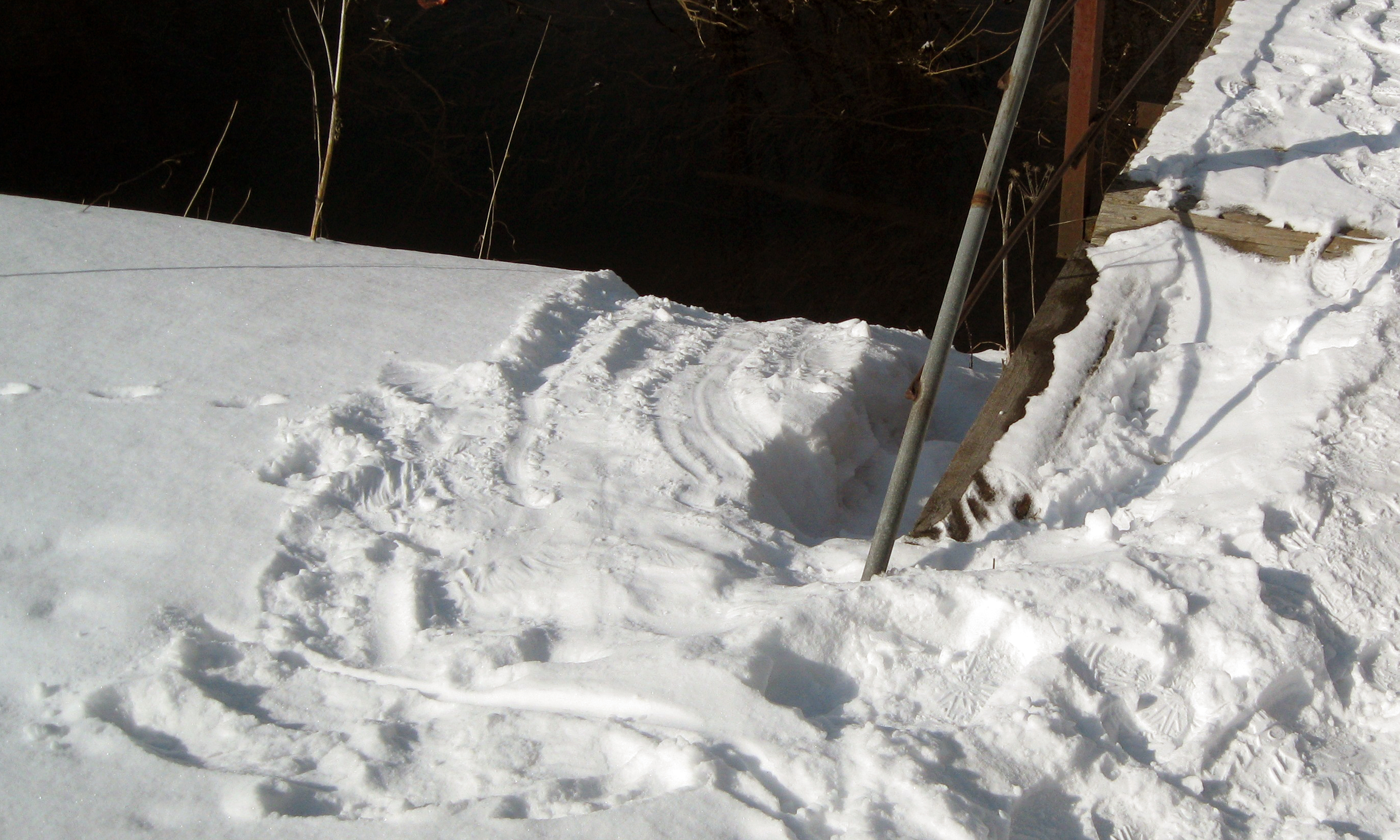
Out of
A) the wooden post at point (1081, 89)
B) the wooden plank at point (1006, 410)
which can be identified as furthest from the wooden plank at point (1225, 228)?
the wooden post at point (1081, 89)

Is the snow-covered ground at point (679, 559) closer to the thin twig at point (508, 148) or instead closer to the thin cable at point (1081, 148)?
the thin cable at point (1081, 148)

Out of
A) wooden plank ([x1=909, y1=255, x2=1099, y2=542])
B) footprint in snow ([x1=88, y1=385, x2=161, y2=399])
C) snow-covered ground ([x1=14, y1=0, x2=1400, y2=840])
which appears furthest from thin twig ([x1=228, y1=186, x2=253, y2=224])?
wooden plank ([x1=909, y1=255, x2=1099, y2=542])

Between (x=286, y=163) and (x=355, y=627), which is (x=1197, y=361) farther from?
(x=286, y=163)

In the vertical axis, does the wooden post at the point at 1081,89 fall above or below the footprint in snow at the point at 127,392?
above

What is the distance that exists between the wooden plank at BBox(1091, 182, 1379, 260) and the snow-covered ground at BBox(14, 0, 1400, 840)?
0.04 meters

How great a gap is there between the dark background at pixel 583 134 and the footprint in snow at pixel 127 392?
353 cm

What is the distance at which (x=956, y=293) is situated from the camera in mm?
1854

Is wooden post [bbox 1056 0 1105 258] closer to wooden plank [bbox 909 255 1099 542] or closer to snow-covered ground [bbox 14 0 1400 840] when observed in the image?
snow-covered ground [bbox 14 0 1400 840]

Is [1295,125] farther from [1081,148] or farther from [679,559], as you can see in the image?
[679,559]

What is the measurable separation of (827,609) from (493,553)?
0.76 meters

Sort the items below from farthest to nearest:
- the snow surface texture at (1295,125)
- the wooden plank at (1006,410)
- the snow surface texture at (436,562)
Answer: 1. the snow surface texture at (1295,125)
2. the wooden plank at (1006,410)
3. the snow surface texture at (436,562)

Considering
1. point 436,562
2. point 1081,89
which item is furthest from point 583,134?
point 436,562

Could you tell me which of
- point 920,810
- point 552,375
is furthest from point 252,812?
point 552,375

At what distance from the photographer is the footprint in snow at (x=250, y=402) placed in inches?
98.1
